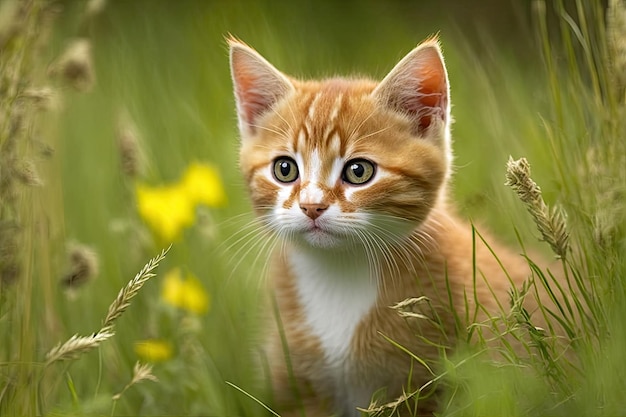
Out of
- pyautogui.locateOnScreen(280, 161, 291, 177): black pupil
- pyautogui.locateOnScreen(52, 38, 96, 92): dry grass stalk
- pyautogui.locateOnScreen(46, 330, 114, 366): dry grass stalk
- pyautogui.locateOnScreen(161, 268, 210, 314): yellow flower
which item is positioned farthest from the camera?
pyautogui.locateOnScreen(161, 268, 210, 314): yellow flower

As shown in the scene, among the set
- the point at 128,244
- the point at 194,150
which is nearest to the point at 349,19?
the point at 194,150

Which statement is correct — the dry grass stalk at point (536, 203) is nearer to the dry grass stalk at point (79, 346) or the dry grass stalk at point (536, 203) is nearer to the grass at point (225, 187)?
the grass at point (225, 187)

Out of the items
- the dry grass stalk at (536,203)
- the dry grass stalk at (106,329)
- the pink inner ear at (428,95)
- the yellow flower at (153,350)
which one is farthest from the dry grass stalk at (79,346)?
the pink inner ear at (428,95)

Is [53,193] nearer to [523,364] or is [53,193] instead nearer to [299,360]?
[299,360]

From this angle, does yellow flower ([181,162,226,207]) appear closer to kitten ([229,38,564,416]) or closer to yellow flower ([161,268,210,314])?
yellow flower ([161,268,210,314])

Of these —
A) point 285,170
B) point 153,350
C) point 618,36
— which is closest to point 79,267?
point 153,350

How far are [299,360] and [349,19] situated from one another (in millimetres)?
2890

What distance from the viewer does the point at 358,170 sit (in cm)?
219

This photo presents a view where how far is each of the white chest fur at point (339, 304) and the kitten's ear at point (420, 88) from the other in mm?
375

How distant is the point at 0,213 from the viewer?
6.40 feet

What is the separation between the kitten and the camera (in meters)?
2.15

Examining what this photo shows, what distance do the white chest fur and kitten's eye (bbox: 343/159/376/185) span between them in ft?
0.67

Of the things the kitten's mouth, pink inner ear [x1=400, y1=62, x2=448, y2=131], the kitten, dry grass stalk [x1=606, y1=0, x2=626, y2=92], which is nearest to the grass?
dry grass stalk [x1=606, y1=0, x2=626, y2=92]

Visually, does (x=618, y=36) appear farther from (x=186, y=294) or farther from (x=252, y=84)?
(x=186, y=294)
